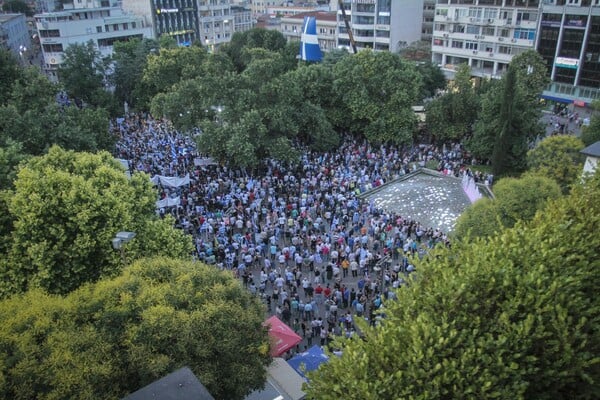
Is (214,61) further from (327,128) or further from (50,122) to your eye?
(50,122)

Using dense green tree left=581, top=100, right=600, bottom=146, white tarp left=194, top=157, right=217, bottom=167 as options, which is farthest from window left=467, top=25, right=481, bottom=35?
white tarp left=194, top=157, right=217, bottom=167

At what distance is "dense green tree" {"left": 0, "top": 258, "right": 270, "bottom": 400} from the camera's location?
404 inches

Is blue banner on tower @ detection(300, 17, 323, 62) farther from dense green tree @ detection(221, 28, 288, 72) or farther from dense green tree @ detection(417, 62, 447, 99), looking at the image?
dense green tree @ detection(221, 28, 288, 72)

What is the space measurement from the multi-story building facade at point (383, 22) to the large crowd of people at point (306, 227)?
30633 millimetres

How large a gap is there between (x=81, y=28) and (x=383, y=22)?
118 ft

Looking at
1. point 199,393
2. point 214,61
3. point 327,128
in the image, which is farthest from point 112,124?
point 199,393

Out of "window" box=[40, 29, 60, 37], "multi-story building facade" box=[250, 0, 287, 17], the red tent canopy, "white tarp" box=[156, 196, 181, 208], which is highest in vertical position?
"multi-story building facade" box=[250, 0, 287, 17]

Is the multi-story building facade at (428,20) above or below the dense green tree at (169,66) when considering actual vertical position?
above

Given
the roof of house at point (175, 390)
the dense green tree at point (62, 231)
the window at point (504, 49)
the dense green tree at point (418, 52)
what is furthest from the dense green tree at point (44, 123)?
the window at point (504, 49)

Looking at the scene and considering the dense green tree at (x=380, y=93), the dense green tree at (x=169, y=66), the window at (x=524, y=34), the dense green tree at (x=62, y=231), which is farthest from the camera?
the window at (x=524, y=34)

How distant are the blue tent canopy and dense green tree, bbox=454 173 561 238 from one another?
317 inches

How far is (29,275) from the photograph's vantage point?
14.0 metres

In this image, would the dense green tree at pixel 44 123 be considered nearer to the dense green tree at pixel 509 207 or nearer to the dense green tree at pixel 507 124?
the dense green tree at pixel 509 207

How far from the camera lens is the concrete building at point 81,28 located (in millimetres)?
52125
